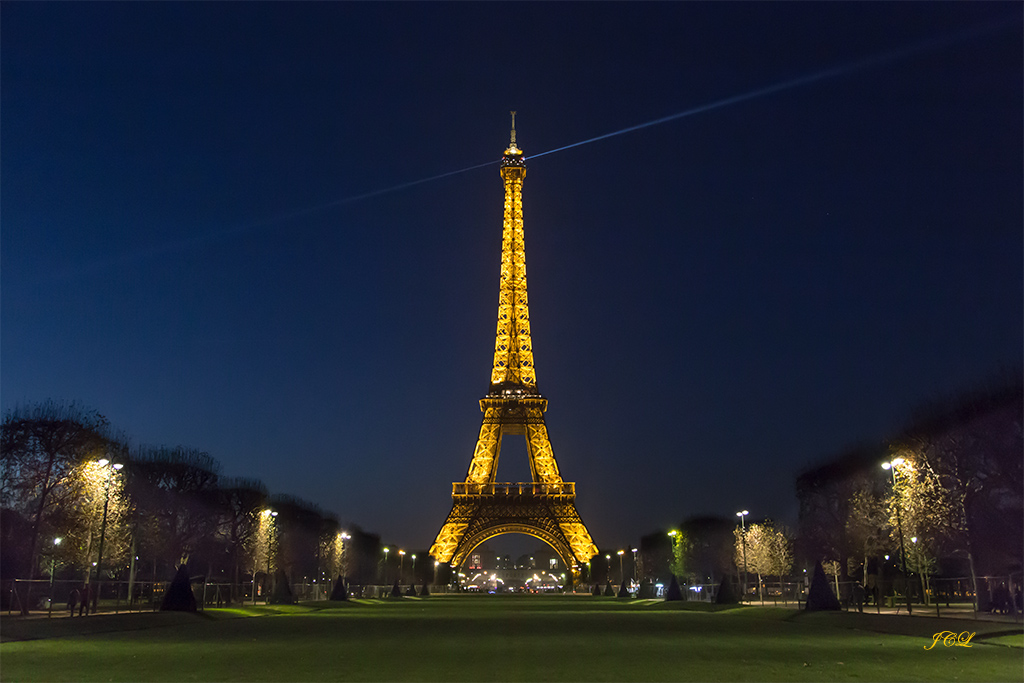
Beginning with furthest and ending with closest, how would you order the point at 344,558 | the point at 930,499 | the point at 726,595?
the point at 344,558, the point at 726,595, the point at 930,499

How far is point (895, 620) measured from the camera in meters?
30.1

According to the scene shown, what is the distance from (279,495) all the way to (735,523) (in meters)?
44.4

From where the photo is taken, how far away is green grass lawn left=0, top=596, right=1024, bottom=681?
49.0 feet

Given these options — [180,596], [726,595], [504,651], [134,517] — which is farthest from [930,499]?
[134,517]

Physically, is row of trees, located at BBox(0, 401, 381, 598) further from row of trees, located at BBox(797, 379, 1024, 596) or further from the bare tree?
row of trees, located at BBox(797, 379, 1024, 596)

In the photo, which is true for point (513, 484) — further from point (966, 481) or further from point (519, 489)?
point (966, 481)

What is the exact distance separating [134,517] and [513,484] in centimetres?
4239

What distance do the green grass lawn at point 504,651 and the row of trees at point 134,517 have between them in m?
14.0

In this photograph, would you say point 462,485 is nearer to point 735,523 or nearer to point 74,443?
point 735,523

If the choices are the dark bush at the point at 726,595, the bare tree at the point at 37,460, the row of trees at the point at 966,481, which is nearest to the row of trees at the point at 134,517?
the bare tree at the point at 37,460

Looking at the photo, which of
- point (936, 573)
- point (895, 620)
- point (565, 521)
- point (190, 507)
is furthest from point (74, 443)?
point (936, 573)

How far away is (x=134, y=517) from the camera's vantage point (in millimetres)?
51562
